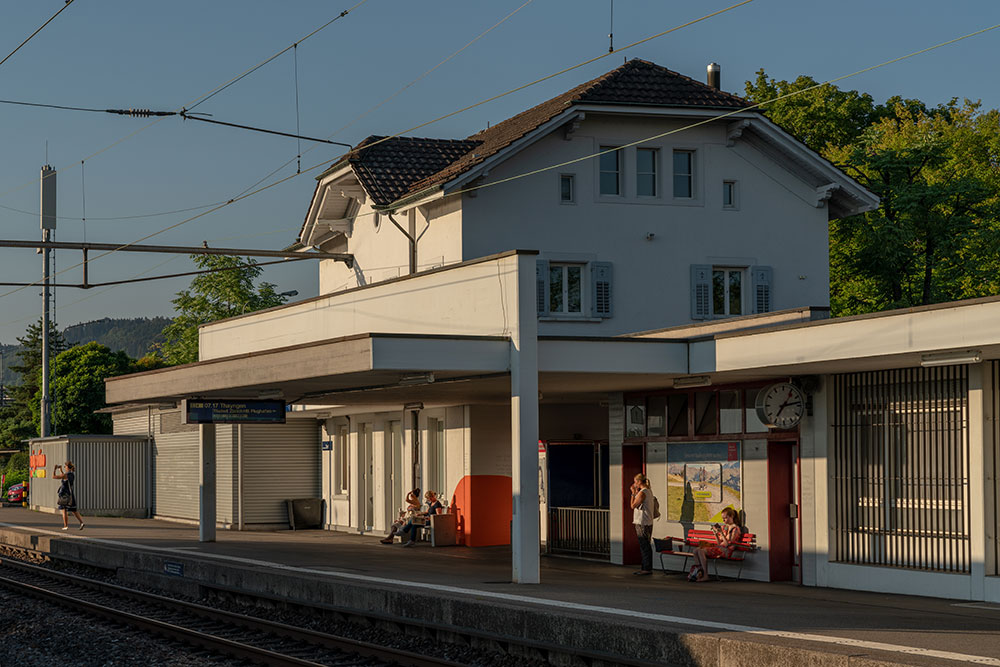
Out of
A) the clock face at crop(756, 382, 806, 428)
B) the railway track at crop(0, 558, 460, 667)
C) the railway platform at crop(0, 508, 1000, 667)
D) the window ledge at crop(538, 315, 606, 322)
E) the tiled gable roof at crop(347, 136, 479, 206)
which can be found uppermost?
the tiled gable roof at crop(347, 136, 479, 206)

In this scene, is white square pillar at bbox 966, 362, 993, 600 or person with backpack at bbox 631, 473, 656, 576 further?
person with backpack at bbox 631, 473, 656, 576

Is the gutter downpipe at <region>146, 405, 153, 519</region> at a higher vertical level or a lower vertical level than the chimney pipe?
lower

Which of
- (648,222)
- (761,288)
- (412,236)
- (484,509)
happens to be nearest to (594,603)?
(484,509)

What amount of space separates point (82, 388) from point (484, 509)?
52.2m

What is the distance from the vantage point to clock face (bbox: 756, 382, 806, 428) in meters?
19.5

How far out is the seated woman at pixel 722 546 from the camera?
20.3 meters

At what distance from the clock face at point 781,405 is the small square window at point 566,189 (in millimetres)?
10764

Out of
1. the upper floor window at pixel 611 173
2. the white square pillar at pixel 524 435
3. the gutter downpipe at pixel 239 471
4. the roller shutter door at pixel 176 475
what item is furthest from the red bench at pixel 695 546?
the roller shutter door at pixel 176 475

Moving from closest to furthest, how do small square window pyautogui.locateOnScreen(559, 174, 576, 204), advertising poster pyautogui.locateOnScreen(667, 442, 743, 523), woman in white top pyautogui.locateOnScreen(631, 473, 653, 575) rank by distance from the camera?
advertising poster pyautogui.locateOnScreen(667, 442, 743, 523) → woman in white top pyautogui.locateOnScreen(631, 473, 653, 575) → small square window pyautogui.locateOnScreen(559, 174, 576, 204)

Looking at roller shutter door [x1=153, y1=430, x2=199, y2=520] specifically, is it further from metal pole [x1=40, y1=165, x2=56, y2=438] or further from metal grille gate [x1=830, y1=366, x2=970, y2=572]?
metal grille gate [x1=830, y1=366, x2=970, y2=572]

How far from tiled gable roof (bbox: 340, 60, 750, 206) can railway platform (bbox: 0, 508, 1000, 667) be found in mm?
8273

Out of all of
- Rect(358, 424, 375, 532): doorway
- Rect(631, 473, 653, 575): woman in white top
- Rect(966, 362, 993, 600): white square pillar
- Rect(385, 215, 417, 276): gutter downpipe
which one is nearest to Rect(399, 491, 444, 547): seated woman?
Rect(358, 424, 375, 532): doorway

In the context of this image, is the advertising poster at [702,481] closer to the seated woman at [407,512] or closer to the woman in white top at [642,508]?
the woman in white top at [642,508]

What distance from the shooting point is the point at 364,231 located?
34.3m
